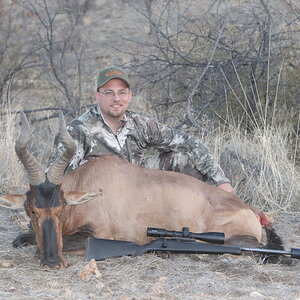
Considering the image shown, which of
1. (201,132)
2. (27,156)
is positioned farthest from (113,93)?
(201,132)

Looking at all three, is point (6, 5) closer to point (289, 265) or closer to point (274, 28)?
point (274, 28)

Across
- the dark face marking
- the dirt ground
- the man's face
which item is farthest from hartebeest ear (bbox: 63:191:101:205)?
the man's face

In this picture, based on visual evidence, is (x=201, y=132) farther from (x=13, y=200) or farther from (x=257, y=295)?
(x=257, y=295)

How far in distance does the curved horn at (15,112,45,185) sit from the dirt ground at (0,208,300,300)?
707 mm

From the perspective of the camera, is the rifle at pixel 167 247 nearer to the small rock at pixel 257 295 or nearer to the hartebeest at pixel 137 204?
the hartebeest at pixel 137 204

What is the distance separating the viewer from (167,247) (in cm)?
554

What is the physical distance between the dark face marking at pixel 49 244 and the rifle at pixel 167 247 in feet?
1.00

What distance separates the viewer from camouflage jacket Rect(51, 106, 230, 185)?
6.75 metres

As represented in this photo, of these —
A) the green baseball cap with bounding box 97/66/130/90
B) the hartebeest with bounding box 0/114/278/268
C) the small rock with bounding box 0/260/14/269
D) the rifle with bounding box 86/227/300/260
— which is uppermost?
the green baseball cap with bounding box 97/66/130/90

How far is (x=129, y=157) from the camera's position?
23.0 feet

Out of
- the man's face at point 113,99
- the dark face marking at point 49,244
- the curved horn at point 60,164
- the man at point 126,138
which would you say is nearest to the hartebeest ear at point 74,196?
the curved horn at point 60,164

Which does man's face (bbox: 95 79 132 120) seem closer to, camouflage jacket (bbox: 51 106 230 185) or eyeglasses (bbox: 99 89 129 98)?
eyeglasses (bbox: 99 89 129 98)

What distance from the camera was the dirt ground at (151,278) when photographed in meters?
4.70

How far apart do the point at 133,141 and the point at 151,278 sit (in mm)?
2169
